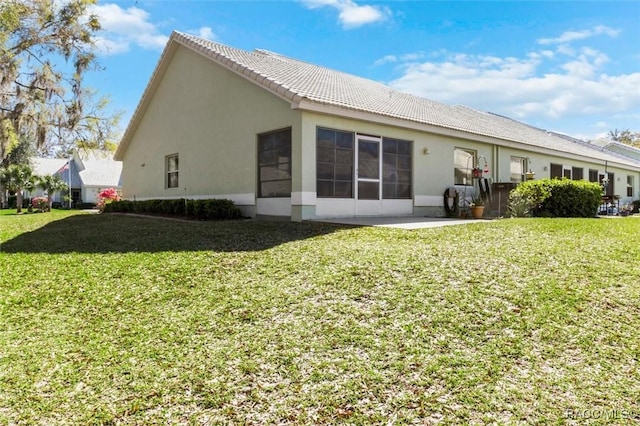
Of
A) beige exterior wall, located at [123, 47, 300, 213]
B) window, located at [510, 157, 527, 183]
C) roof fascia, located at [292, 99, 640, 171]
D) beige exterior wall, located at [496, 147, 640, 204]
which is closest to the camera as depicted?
roof fascia, located at [292, 99, 640, 171]

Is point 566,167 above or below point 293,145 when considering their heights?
above

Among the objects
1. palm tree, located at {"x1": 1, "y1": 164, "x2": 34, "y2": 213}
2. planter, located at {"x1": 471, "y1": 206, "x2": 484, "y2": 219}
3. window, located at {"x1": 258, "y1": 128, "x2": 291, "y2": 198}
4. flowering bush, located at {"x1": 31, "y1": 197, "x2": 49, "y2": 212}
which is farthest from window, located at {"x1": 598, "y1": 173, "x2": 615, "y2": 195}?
palm tree, located at {"x1": 1, "y1": 164, "x2": 34, "y2": 213}

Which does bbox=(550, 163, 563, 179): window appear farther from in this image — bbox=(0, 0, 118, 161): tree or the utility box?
bbox=(0, 0, 118, 161): tree

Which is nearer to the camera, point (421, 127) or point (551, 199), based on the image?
point (421, 127)

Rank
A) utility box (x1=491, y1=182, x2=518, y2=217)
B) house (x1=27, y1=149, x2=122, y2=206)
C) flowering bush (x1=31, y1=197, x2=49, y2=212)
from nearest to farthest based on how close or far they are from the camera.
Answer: utility box (x1=491, y1=182, x2=518, y2=217)
flowering bush (x1=31, y1=197, x2=49, y2=212)
house (x1=27, y1=149, x2=122, y2=206)

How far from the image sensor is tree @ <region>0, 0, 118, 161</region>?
18.7m

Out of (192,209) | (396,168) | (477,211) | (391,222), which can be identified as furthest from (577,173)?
(192,209)

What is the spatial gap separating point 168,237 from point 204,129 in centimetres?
591

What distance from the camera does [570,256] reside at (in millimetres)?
5859

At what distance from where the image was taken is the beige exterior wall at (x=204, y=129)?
37.0 ft

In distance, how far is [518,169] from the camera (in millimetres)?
16750

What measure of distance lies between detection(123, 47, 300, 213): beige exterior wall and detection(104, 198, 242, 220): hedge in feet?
1.66

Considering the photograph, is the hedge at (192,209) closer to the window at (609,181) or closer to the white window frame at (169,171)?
the white window frame at (169,171)

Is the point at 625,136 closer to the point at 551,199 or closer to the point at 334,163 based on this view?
the point at 551,199
